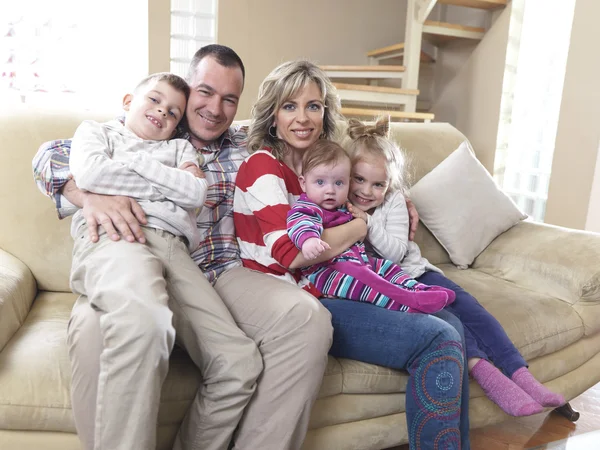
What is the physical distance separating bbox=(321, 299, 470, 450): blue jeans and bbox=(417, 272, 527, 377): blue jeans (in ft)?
0.44

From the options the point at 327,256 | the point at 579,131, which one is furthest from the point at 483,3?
the point at 327,256

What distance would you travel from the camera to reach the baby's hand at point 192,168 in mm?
1499

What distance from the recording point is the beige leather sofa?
1.28 meters

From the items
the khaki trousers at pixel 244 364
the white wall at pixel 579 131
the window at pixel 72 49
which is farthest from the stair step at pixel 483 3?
the khaki trousers at pixel 244 364

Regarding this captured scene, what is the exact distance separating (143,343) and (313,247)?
0.47 metres

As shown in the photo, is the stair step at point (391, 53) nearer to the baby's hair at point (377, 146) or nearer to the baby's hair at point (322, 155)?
the baby's hair at point (377, 146)

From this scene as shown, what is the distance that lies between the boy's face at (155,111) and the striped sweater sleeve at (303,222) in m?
0.44

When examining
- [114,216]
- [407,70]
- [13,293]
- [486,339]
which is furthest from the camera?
[407,70]

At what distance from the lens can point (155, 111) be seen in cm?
157

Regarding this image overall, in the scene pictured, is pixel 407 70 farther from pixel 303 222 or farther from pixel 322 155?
pixel 303 222

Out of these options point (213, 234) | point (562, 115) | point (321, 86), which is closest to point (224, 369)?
point (213, 234)

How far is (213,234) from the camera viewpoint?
5.48 feet

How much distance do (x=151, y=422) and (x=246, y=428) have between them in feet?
0.82

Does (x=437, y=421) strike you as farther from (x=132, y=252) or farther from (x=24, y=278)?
(x=24, y=278)
